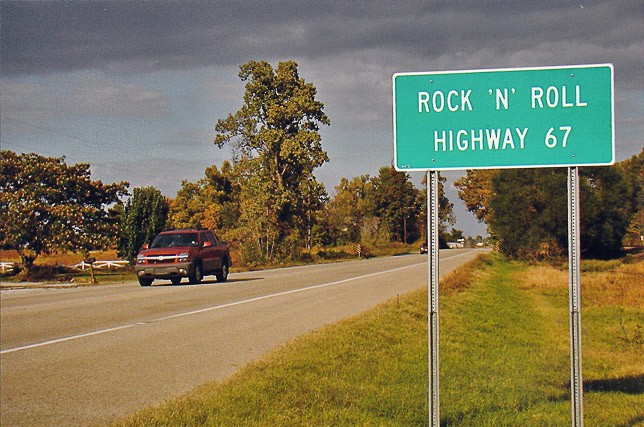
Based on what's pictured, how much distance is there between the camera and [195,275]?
27.2 meters

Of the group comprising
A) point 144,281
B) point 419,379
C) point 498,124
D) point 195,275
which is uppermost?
point 498,124

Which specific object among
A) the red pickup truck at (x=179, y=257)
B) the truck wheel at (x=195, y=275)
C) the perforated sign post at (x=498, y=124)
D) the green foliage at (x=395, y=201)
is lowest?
the truck wheel at (x=195, y=275)

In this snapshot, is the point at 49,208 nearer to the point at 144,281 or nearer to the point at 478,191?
the point at 144,281

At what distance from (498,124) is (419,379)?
403cm

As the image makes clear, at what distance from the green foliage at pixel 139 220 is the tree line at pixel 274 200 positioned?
0.06m

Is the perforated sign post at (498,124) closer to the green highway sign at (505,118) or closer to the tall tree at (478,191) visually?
the green highway sign at (505,118)

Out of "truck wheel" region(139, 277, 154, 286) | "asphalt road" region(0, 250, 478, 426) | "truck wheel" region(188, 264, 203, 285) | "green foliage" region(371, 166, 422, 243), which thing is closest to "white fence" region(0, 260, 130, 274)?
"truck wheel" region(139, 277, 154, 286)

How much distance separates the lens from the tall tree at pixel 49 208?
34.0 metres

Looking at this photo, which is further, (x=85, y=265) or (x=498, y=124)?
(x=85, y=265)

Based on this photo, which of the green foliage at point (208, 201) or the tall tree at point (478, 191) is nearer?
the tall tree at point (478, 191)

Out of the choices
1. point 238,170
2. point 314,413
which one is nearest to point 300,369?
point 314,413

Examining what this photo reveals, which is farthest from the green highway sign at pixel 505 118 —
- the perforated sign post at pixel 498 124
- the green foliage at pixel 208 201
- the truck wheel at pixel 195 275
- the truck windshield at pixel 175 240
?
the green foliage at pixel 208 201

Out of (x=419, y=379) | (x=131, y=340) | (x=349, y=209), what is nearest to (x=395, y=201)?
(x=349, y=209)

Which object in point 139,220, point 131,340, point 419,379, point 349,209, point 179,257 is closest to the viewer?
point 419,379
